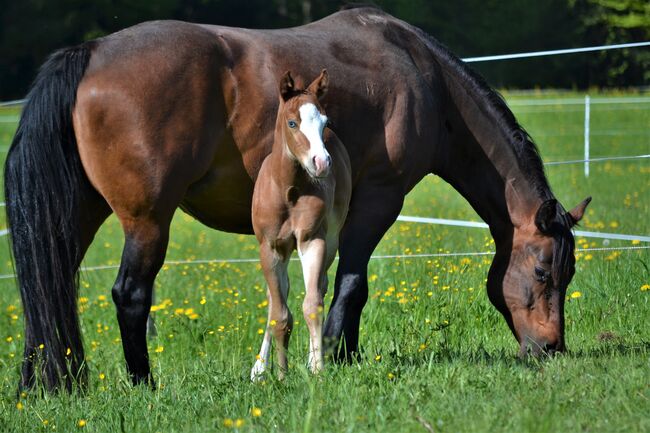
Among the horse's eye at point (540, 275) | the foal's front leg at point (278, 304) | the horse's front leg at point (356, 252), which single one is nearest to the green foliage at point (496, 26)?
the horse's eye at point (540, 275)

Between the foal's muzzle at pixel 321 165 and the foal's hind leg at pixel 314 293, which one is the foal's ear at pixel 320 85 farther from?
the foal's hind leg at pixel 314 293

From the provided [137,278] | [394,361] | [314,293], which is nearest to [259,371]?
[314,293]

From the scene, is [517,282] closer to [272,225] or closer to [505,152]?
[505,152]

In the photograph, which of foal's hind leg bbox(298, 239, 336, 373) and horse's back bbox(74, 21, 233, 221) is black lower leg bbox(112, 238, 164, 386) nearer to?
horse's back bbox(74, 21, 233, 221)

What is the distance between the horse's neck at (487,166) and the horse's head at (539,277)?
0.35 feet

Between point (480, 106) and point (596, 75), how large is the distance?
31.8 metres

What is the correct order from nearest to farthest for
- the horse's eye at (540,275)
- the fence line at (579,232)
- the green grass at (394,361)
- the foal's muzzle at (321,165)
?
the green grass at (394,361), the foal's muzzle at (321,165), the horse's eye at (540,275), the fence line at (579,232)

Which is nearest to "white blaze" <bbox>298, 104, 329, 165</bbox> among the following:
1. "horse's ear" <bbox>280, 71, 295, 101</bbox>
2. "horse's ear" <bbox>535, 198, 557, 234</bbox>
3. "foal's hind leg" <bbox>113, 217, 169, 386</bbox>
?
"horse's ear" <bbox>280, 71, 295, 101</bbox>

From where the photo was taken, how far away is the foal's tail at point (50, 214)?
5.29 metres

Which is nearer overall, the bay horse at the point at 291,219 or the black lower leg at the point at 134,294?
the bay horse at the point at 291,219

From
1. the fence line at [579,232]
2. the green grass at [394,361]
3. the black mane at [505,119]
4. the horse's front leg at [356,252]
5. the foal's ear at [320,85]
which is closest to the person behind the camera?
the green grass at [394,361]

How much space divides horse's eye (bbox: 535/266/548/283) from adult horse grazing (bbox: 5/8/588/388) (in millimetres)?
13

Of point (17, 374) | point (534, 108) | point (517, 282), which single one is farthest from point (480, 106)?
point (534, 108)

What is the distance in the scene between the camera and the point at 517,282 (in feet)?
20.7
